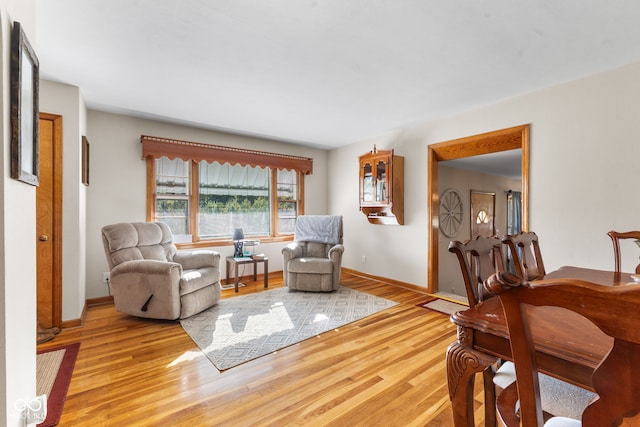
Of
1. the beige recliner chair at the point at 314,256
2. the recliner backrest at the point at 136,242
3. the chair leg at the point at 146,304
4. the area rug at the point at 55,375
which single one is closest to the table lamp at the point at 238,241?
the beige recliner chair at the point at 314,256

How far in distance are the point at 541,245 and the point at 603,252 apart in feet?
1.53

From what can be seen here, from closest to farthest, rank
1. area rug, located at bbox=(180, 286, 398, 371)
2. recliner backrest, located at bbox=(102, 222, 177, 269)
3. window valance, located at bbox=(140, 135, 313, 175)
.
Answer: area rug, located at bbox=(180, 286, 398, 371), recliner backrest, located at bbox=(102, 222, 177, 269), window valance, located at bbox=(140, 135, 313, 175)

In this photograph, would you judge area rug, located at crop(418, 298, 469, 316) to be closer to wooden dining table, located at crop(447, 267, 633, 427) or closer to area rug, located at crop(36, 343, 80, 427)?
wooden dining table, located at crop(447, 267, 633, 427)

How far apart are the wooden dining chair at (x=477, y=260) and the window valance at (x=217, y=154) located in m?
3.92

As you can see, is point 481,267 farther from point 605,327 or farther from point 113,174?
point 113,174

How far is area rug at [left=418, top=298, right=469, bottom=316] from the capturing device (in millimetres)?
3363

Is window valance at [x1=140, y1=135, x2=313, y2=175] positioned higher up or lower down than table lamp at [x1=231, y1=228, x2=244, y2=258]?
higher up

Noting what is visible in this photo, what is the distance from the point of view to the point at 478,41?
213 centimetres

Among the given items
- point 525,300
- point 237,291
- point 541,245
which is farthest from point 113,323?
point 541,245

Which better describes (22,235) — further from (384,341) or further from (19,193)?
(384,341)

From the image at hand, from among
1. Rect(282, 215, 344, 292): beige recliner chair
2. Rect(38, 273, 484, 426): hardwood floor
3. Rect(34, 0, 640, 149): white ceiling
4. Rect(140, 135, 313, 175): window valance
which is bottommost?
Rect(38, 273, 484, 426): hardwood floor

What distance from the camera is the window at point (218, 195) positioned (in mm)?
4191

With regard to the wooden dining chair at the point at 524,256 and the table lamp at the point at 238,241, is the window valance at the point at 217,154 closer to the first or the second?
the table lamp at the point at 238,241

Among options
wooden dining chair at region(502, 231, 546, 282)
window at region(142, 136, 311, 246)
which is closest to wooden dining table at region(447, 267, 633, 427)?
wooden dining chair at region(502, 231, 546, 282)
